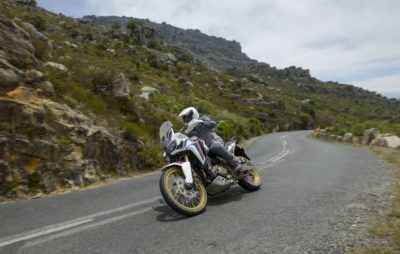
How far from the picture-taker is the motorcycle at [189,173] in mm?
5890

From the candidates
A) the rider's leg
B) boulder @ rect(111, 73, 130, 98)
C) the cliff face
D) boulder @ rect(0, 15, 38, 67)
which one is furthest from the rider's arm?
boulder @ rect(111, 73, 130, 98)

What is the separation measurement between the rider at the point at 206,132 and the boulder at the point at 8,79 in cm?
636

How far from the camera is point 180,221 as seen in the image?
5680 mm

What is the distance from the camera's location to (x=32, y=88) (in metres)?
11.8

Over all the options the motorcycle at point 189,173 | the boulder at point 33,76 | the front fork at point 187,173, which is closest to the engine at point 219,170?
the motorcycle at point 189,173

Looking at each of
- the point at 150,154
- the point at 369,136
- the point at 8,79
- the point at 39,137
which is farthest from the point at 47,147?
the point at 369,136

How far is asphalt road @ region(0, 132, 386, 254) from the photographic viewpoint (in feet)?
14.9

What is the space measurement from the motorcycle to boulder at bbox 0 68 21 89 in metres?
6.30

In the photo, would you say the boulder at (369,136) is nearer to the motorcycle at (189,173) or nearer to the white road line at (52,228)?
the motorcycle at (189,173)

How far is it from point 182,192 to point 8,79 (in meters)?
7.36

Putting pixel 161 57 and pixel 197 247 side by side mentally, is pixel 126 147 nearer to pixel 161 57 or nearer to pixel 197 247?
pixel 197 247

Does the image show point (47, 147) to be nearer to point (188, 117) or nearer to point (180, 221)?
point (188, 117)

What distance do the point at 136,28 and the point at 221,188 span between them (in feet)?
245

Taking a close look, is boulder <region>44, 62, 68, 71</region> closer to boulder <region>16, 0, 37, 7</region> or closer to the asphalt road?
the asphalt road
